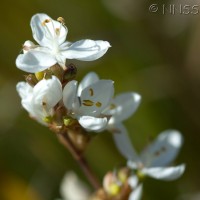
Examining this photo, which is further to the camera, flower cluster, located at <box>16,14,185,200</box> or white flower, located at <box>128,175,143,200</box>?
white flower, located at <box>128,175,143,200</box>

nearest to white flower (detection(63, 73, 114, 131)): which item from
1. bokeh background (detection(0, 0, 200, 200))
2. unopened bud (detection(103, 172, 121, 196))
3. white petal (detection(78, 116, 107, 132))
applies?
white petal (detection(78, 116, 107, 132))

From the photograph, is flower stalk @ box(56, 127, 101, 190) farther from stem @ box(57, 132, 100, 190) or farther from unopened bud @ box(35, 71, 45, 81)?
unopened bud @ box(35, 71, 45, 81)

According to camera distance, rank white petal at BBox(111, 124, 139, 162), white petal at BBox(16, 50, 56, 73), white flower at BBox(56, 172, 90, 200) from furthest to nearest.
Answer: white flower at BBox(56, 172, 90, 200), white petal at BBox(111, 124, 139, 162), white petal at BBox(16, 50, 56, 73)

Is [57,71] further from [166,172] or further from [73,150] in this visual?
[166,172]

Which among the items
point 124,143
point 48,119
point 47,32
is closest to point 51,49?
point 47,32

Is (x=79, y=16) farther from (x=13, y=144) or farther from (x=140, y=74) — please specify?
(x=13, y=144)

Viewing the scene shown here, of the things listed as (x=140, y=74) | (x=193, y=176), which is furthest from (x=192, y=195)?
(x=140, y=74)
